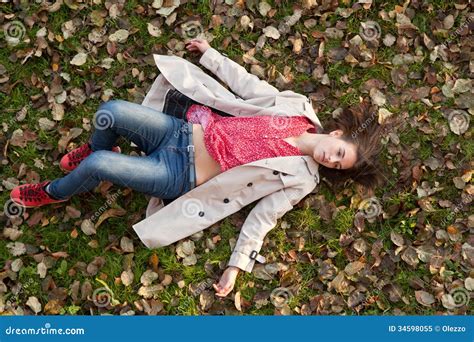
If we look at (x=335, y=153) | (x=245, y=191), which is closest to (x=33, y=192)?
(x=245, y=191)

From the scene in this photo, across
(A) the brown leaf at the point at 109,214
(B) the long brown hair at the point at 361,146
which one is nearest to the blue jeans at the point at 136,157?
(A) the brown leaf at the point at 109,214

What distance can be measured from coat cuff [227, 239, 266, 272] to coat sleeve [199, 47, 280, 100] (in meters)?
1.18

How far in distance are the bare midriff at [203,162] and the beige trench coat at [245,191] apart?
0.23 ft

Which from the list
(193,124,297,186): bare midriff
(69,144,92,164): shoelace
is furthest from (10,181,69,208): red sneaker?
(193,124,297,186): bare midriff

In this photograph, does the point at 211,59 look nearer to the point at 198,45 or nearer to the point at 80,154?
the point at 198,45

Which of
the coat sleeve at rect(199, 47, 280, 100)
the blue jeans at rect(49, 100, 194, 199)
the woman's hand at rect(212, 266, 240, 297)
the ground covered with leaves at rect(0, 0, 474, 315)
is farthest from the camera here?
the coat sleeve at rect(199, 47, 280, 100)

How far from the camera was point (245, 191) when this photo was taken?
15.4 ft

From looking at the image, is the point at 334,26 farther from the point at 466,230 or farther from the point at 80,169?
the point at 80,169

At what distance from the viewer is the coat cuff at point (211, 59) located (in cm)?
498

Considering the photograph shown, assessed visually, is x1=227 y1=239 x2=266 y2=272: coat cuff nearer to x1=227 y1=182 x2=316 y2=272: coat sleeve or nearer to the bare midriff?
x1=227 y1=182 x2=316 y2=272: coat sleeve

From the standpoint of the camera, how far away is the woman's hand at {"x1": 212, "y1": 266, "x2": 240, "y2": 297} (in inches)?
182

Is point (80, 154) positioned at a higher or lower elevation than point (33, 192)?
higher

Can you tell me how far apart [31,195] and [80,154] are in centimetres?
49

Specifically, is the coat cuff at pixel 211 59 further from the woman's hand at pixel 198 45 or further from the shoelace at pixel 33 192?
the shoelace at pixel 33 192
